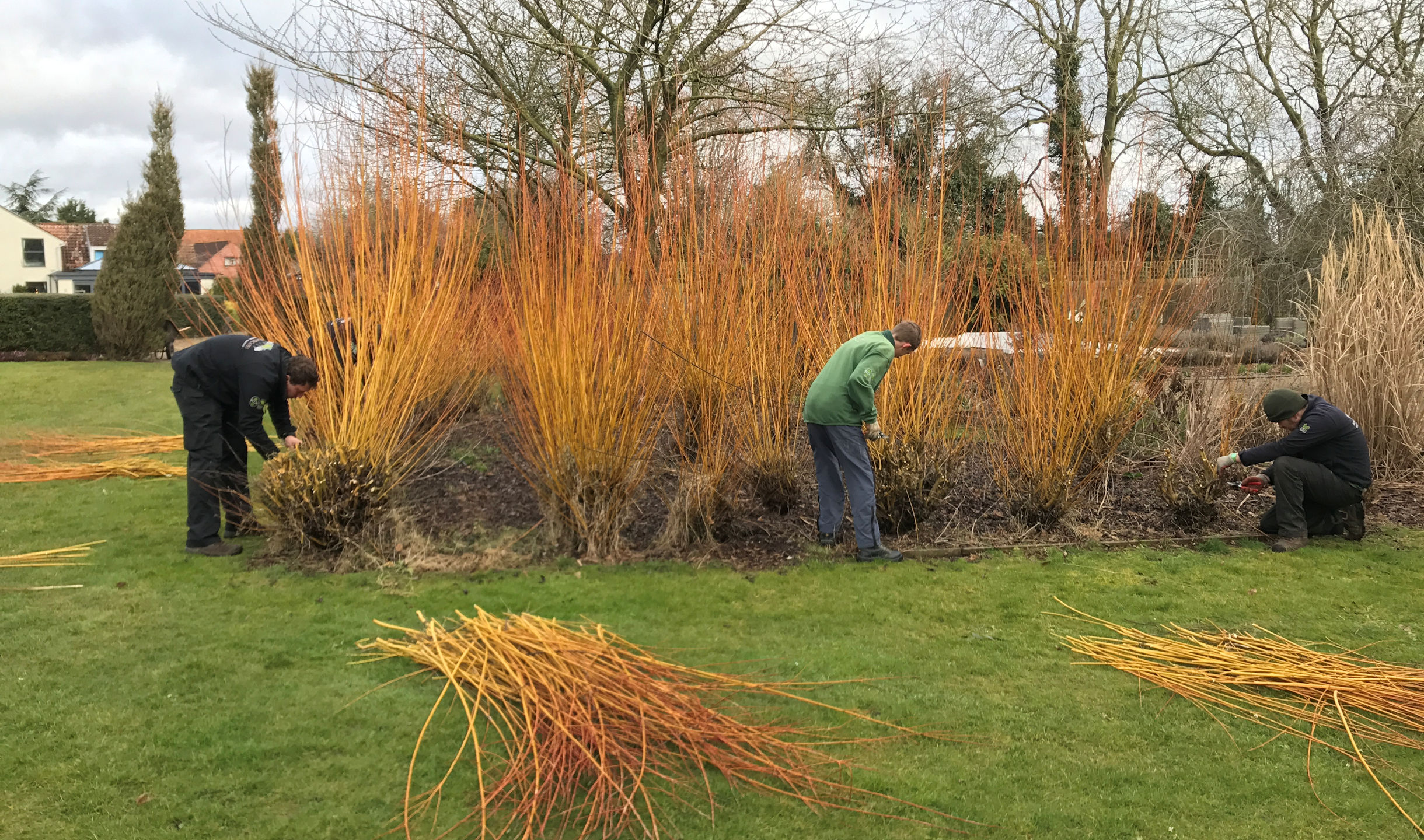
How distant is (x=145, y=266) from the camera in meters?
16.3

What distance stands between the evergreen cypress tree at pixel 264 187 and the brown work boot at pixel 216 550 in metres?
1.78

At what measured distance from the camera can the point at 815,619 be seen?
3.88m

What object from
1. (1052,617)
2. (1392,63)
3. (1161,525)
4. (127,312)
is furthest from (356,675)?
(127,312)

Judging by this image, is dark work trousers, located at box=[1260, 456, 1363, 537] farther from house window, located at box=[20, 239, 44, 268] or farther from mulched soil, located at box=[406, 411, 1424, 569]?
house window, located at box=[20, 239, 44, 268]

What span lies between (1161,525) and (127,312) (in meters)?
18.0

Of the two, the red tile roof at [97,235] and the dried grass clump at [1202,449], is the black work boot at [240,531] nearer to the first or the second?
the dried grass clump at [1202,449]

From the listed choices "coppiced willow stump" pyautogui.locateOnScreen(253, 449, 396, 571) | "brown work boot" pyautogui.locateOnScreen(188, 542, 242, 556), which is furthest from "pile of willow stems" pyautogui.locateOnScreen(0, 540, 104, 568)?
"coppiced willow stump" pyautogui.locateOnScreen(253, 449, 396, 571)

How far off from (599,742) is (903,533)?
10.4ft

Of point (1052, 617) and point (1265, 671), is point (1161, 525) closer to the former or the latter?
point (1052, 617)

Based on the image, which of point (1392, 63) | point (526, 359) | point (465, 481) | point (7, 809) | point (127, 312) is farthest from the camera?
point (127, 312)

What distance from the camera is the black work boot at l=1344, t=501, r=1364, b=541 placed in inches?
200

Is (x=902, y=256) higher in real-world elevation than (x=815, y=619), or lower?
higher

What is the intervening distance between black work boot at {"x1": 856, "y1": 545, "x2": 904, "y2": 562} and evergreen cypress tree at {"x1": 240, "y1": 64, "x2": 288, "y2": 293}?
12.9 ft

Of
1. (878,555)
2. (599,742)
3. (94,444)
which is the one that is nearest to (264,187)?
(94,444)
